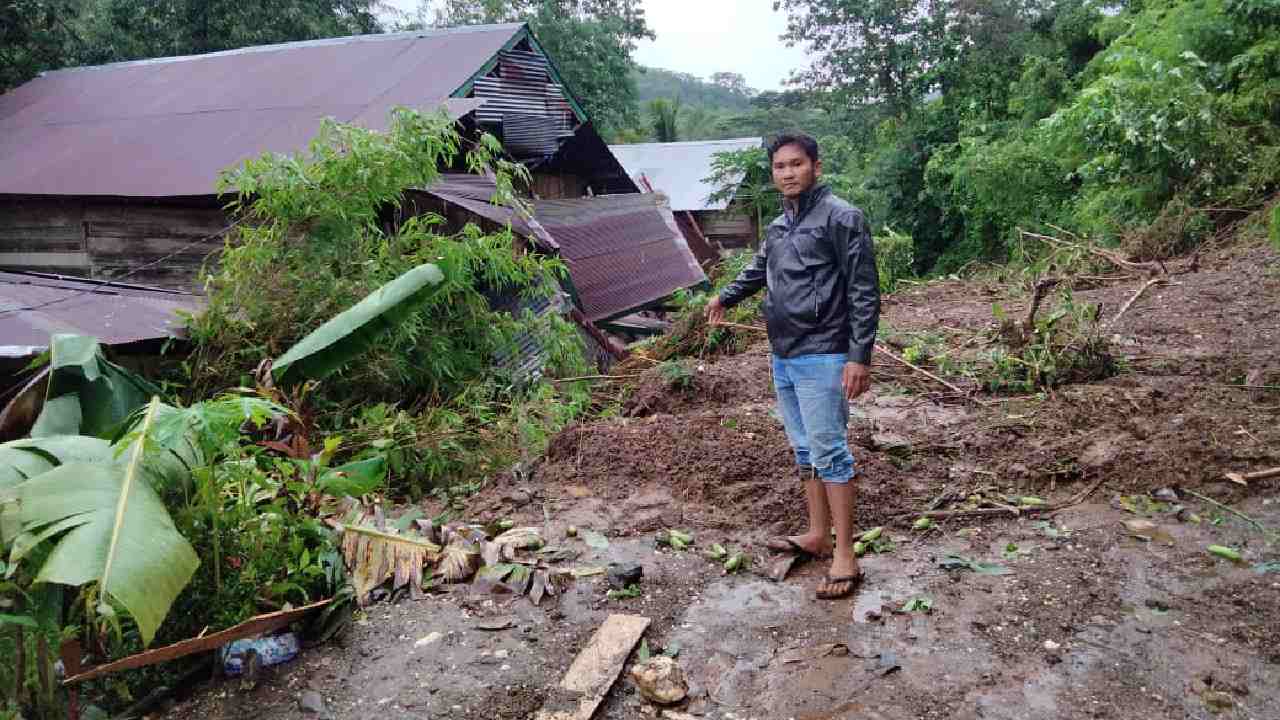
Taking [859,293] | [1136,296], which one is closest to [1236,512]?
[859,293]

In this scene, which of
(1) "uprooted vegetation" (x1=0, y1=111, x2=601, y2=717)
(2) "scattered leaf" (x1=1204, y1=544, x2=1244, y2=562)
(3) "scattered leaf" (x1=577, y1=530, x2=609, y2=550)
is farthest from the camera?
(3) "scattered leaf" (x1=577, y1=530, x2=609, y2=550)

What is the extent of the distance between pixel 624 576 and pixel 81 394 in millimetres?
2288

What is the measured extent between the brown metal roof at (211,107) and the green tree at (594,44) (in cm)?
1395

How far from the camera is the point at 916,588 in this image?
338 centimetres

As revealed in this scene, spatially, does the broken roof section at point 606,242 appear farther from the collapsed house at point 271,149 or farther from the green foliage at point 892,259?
the green foliage at point 892,259

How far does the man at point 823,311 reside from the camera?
10.7ft

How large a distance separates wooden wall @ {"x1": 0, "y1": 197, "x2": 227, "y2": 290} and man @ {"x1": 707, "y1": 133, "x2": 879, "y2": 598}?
284 inches

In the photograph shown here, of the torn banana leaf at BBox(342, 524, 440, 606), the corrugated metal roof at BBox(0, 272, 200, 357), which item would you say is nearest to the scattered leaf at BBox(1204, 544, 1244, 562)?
the torn banana leaf at BBox(342, 524, 440, 606)

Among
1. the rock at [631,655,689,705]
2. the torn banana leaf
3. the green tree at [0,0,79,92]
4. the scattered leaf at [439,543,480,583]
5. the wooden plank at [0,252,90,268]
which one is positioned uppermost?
the green tree at [0,0,79,92]

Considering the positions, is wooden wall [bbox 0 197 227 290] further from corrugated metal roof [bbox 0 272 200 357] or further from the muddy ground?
the muddy ground

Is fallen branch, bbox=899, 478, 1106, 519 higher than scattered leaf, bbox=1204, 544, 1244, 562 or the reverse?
the reverse

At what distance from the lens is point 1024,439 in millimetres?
4809

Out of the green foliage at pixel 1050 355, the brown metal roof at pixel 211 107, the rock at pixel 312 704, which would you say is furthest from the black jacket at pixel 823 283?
the brown metal roof at pixel 211 107

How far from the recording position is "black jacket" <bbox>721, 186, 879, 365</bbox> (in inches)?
128
